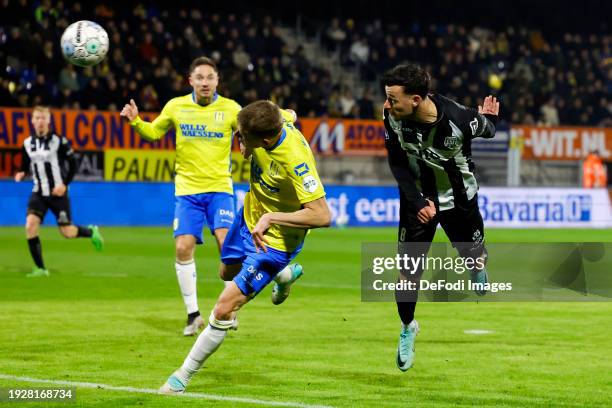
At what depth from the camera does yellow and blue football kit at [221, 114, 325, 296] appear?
733 centimetres

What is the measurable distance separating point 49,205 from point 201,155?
19.3ft

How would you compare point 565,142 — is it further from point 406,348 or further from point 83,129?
point 406,348

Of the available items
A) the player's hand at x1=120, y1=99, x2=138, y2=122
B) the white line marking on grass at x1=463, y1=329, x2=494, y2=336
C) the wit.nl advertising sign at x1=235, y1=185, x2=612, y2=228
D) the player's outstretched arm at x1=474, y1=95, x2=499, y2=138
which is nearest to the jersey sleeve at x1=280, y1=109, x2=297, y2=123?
the player's outstretched arm at x1=474, y1=95, x2=499, y2=138

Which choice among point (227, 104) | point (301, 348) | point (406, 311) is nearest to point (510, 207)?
point (227, 104)

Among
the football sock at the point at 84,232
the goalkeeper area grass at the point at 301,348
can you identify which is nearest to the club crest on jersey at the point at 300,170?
the goalkeeper area grass at the point at 301,348

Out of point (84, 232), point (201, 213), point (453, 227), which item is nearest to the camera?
point (453, 227)

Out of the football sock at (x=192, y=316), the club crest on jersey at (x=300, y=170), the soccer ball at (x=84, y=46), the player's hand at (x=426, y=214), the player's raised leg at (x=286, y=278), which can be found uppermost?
the soccer ball at (x=84, y=46)

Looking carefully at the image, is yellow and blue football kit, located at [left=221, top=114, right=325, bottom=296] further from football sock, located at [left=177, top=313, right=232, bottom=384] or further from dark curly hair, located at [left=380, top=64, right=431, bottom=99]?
dark curly hair, located at [left=380, top=64, right=431, bottom=99]

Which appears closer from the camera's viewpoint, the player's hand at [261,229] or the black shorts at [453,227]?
the player's hand at [261,229]

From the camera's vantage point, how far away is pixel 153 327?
433 inches

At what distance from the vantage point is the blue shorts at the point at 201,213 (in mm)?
10734

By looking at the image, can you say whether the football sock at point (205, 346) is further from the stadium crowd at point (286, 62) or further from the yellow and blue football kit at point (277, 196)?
Answer: the stadium crowd at point (286, 62)

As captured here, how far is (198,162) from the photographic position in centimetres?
Result: 1093

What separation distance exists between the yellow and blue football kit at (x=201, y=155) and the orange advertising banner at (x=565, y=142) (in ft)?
81.4
